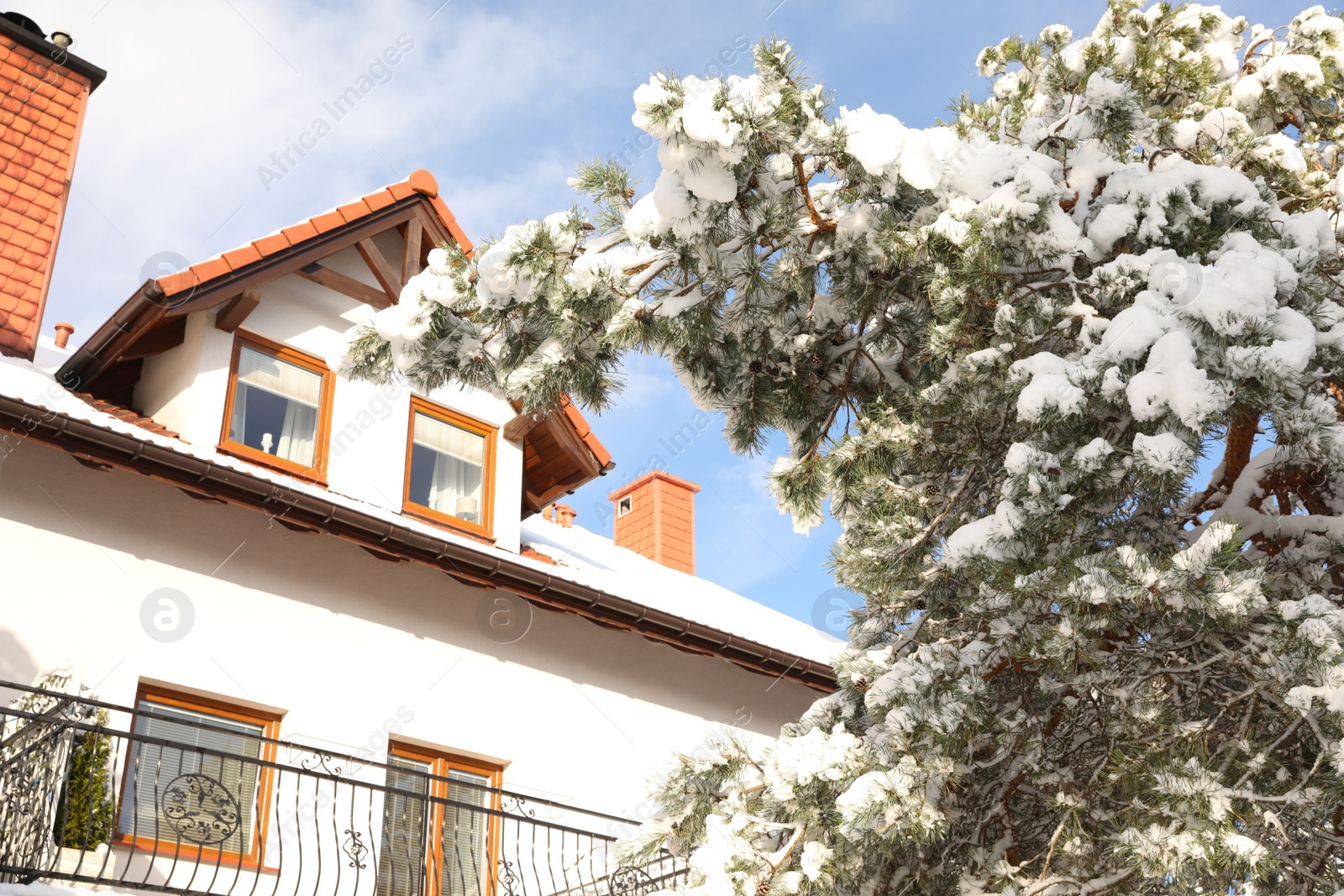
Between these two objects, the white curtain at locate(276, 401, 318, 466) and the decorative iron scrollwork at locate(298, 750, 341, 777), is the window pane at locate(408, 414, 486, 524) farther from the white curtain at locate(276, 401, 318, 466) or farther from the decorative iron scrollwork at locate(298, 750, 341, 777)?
the decorative iron scrollwork at locate(298, 750, 341, 777)

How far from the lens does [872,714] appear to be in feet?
16.0

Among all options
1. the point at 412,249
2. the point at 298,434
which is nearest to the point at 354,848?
the point at 298,434

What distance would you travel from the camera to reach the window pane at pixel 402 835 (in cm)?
861

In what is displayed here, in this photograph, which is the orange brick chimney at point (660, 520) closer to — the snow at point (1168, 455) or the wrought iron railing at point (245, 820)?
the wrought iron railing at point (245, 820)

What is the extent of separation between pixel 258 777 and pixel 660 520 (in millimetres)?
9224

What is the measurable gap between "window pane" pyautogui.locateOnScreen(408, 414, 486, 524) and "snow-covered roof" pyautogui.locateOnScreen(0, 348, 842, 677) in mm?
398

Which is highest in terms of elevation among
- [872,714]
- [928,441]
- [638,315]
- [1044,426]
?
[638,315]

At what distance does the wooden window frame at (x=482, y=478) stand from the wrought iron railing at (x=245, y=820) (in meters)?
2.18

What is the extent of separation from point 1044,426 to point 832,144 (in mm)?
1343

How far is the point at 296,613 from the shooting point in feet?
29.6

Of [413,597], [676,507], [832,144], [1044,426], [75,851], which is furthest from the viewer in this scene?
[676,507]

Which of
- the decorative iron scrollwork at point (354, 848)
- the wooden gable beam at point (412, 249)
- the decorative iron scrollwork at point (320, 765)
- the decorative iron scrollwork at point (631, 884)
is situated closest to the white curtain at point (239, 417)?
the wooden gable beam at point (412, 249)

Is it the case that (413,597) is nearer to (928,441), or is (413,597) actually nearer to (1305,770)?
(928,441)

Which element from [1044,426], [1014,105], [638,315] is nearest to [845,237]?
[638,315]
